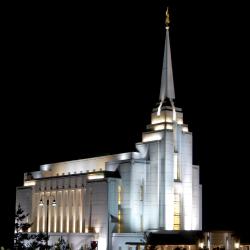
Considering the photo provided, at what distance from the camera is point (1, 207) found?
20.7 meters

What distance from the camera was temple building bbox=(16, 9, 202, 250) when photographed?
78.2 metres

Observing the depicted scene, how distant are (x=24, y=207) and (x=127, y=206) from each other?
886 inches

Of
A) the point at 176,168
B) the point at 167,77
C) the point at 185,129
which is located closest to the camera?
the point at 176,168

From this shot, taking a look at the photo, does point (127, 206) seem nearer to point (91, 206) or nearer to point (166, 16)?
point (91, 206)

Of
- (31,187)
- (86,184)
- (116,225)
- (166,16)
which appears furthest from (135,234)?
(166,16)

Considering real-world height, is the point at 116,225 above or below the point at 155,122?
below

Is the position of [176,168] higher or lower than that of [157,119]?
lower

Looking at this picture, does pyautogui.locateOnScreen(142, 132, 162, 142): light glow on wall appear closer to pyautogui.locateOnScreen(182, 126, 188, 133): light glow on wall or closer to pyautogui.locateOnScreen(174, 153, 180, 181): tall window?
pyautogui.locateOnScreen(174, 153, 180, 181): tall window

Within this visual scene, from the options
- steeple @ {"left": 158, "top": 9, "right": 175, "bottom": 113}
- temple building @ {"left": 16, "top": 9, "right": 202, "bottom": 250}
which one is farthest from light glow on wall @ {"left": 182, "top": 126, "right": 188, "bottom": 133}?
steeple @ {"left": 158, "top": 9, "right": 175, "bottom": 113}

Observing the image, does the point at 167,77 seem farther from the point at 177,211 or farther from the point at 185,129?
the point at 177,211

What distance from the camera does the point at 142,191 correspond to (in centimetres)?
8025

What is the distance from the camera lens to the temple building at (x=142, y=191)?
78.2 m

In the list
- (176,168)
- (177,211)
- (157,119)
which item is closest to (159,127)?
(157,119)

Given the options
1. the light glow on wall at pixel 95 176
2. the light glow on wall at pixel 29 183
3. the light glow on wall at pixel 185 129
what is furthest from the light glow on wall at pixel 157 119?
the light glow on wall at pixel 29 183
